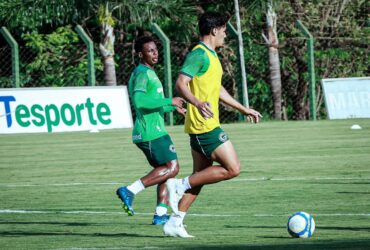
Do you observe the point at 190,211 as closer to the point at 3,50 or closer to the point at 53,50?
the point at 3,50

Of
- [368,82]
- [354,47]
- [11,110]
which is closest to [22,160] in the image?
[11,110]

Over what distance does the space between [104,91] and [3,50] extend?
13.4 ft

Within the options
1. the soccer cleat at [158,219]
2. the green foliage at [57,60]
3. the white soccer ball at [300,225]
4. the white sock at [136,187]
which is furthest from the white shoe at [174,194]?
the green foliage at [57,60]

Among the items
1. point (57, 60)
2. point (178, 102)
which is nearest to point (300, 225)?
point (178, 102)

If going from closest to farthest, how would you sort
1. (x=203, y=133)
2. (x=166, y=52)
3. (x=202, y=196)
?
(x=203, y=133), (x=202, y=196), (x=166, y=52)

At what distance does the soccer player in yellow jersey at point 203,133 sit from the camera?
10.5 m

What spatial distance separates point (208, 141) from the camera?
10.6 m

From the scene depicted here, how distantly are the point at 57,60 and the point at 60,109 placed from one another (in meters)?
12.5

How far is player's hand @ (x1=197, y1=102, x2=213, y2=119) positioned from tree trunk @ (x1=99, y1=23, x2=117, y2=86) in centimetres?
2535

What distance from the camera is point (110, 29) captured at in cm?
3628

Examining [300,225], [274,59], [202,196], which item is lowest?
[274,59]

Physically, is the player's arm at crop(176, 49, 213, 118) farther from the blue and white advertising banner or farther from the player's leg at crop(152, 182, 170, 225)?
the blue and white advertising banner

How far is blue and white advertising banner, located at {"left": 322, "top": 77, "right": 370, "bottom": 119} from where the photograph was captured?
31438 mm

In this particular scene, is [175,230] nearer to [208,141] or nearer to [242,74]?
[208,141]
